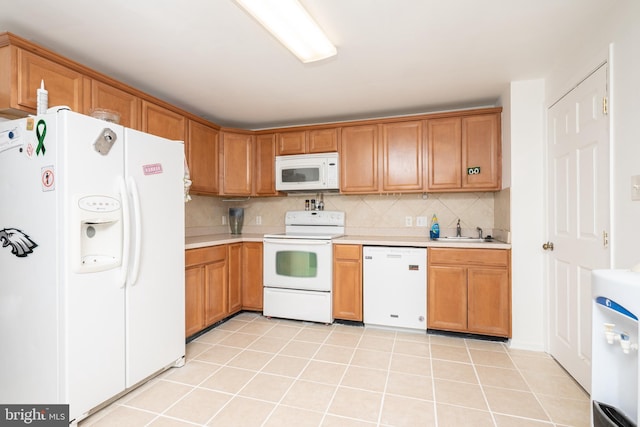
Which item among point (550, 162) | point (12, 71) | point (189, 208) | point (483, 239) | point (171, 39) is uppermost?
point (171, 39)

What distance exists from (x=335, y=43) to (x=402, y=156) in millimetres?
1533

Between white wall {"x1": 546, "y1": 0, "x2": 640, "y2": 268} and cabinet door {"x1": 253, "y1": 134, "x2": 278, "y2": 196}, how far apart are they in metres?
2.90

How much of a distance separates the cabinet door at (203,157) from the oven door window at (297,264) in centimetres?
107

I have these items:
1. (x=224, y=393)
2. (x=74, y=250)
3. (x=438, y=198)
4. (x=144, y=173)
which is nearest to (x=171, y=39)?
(x=144, y=173)

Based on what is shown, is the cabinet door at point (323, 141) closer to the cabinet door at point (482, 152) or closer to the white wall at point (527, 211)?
the cabinet door at point (482, 152)

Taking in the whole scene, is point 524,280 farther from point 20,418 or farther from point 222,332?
point 20,418

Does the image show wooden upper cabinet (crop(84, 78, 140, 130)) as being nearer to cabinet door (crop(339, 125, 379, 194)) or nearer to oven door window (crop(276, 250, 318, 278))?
oven door window (crop(276, 250, 318, 278))

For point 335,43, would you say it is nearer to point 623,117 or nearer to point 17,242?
point 623,117

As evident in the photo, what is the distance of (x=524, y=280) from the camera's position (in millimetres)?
2604

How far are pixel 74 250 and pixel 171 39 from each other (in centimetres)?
138

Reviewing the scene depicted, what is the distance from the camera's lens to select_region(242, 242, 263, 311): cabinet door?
3.46 m

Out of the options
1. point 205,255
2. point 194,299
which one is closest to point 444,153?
point 205,255

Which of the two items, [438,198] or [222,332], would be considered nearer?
[222,332]

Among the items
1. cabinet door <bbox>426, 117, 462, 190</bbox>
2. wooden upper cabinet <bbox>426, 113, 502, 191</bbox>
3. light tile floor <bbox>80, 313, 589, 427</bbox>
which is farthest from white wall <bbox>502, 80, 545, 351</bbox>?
cabinet door <bbox>426, 117, 462, 190</bbox>
